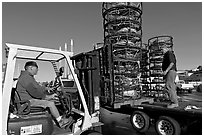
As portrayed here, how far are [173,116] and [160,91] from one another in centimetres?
297

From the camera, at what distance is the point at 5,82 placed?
9.75ft

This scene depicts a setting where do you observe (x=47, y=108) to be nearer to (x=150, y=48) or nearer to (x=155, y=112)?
(x=155, y=112)

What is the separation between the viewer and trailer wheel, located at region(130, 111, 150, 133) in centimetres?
491

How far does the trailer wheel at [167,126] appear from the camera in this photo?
4.23m

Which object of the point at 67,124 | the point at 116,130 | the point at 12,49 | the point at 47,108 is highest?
the point at 12,49

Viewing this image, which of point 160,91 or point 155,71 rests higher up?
point 155,71

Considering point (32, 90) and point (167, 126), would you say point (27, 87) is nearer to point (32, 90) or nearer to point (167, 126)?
point (32, 90)

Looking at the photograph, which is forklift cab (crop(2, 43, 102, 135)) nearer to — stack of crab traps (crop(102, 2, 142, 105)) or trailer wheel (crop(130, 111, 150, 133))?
trailer wheel (crop(130, 111, 150, 133))

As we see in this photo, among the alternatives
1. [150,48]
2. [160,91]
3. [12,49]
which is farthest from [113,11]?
[12,49]

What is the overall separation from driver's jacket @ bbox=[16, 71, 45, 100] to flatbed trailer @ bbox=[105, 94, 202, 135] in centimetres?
290

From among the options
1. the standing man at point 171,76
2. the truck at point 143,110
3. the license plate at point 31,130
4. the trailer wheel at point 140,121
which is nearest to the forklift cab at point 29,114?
the license plate at point 31,130

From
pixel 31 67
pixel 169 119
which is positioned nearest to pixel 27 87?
pixel 31 67

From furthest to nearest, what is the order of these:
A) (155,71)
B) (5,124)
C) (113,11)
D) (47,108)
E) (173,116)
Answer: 1. (113,11)
2. (155,71)
3. (173,116)
4. (47,108)
5. (5,124)

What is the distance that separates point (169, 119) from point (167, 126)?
0.24 meters
